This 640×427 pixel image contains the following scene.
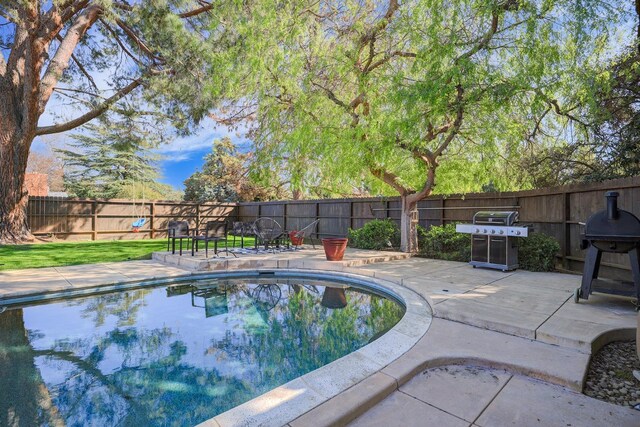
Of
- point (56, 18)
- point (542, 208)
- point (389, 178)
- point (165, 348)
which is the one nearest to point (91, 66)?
point (56, 18)

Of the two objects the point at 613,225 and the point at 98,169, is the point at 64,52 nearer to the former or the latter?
the point at 98,169

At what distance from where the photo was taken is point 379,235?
8.23 m

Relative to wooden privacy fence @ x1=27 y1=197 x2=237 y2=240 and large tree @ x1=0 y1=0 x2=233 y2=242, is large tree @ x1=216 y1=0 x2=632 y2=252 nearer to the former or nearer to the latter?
large tree @ x1=0 y1=0 x2=233 y2=242

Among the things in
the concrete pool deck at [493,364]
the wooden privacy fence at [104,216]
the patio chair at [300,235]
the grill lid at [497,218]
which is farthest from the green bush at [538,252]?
the wooden privacy fence at [104,216]

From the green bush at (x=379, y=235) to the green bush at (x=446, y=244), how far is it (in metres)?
0.85

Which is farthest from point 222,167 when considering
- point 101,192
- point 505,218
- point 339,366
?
point 339,366

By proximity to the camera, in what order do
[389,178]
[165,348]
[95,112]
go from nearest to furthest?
[165,348] < [389,178] < [95,112]

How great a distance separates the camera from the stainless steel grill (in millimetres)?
5383

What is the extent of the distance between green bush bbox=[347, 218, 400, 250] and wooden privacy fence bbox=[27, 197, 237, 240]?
6.88 meters

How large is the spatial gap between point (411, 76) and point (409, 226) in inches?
132

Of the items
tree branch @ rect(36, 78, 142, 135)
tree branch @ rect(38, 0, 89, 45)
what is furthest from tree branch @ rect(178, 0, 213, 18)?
tree branch @ rect(38, 0, 89, 45)

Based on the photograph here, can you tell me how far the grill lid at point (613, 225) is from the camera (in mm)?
3053

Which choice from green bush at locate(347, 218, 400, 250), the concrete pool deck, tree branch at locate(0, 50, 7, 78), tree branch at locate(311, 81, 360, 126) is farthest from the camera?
tree branch at locate(0, 50, 7, 78)

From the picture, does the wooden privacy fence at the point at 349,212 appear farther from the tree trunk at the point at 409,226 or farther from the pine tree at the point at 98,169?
the pine tree at the point at 98,169
